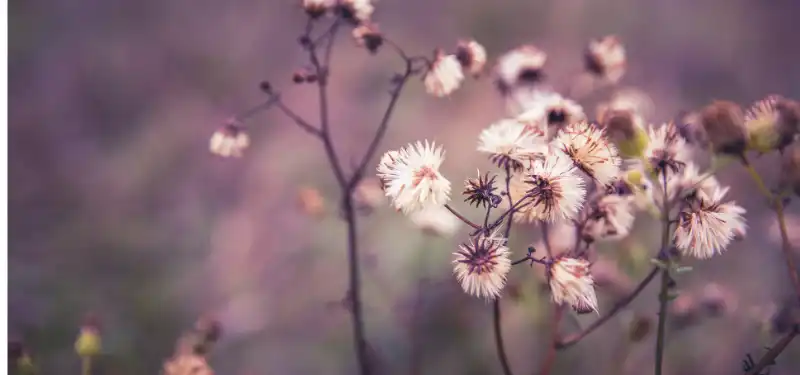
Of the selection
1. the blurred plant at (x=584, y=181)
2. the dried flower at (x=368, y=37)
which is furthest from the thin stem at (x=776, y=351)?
the dried flower at (x=368, y=37)

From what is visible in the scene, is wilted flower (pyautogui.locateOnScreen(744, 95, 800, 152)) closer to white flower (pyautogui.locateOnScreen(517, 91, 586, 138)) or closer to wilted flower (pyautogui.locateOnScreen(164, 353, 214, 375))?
white flower (pyautogui.locateOnScreen(517, 91, 586, 138))

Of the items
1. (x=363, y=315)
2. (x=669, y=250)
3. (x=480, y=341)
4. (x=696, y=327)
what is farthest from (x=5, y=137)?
(x=696, y=327)

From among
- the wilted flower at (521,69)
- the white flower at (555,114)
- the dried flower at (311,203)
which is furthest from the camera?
the dried flower at (311,203)

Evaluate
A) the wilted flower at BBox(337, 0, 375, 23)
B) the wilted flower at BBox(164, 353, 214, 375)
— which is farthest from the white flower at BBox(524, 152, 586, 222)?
the wilted flower at BBox(164, 353, 214, 375)

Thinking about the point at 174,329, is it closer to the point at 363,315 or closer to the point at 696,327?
the point at 363,315

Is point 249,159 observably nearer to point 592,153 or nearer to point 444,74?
point 444,74

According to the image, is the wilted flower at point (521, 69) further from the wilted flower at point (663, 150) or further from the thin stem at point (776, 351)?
the thin stem at point (776, 351)
